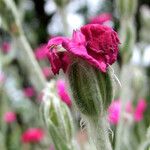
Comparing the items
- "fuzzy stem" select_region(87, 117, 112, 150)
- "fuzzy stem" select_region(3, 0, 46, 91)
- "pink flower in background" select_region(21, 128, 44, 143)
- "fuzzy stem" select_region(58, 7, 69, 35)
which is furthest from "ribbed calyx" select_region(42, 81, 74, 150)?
"pink flower in background" select_region(21, 128, 44, 143)

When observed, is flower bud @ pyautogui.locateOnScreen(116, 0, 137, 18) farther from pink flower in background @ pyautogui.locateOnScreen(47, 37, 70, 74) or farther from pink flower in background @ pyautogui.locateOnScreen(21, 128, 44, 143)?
pink flower in background @ pyautogui.locateOnScreen(21, 128, 44, 143)

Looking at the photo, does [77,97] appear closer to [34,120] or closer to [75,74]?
[75,74]

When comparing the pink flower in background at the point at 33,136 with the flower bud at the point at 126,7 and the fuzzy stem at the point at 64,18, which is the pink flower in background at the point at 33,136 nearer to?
the fuzzy stem at the point at 64,18

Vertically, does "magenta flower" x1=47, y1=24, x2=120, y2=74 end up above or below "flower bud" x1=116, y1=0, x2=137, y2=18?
above

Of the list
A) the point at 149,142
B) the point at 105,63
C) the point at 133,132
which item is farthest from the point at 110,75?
the point at 133,132

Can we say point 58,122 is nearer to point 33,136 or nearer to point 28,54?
point 28,54
